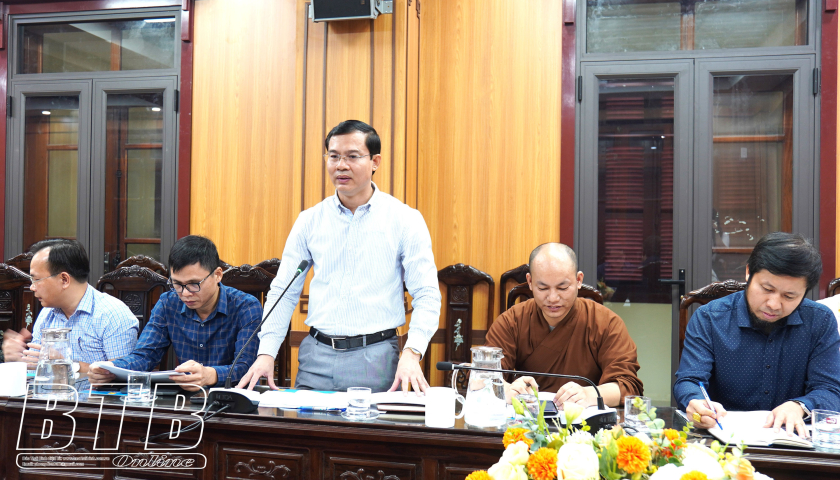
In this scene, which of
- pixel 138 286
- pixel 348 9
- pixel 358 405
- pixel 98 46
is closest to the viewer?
pixel 358 405

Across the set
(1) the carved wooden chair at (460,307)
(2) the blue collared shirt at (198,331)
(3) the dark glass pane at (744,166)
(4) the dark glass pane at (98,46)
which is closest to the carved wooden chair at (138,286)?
(2) the blue collared shirt at (198,331)

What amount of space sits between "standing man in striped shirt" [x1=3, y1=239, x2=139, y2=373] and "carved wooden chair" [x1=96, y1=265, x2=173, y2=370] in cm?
87

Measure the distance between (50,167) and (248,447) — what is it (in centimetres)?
316

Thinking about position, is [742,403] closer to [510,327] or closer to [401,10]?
[510,327]

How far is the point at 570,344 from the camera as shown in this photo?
6.81 ft

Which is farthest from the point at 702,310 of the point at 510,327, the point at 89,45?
the point at 89,45

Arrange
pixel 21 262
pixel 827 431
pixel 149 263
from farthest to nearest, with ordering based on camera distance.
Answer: pixel 21 262
pixel 149 263
pixel 827 431

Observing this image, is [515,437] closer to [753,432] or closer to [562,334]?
[753,432]

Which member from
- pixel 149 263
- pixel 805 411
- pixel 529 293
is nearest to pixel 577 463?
pixel 805 411

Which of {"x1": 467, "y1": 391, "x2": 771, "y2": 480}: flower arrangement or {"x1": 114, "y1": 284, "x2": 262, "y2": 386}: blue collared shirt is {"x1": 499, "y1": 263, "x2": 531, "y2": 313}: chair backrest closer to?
{"x1": 114, "y1": 284, "x2": 262, "y2": 386}: blue collared shirt

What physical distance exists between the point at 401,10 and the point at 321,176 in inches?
34.9

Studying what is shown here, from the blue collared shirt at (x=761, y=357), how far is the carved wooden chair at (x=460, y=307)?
4.92 feet

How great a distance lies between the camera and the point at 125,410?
1.54m

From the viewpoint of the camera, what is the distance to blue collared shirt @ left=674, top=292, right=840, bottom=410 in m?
1.79
